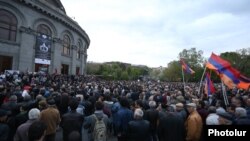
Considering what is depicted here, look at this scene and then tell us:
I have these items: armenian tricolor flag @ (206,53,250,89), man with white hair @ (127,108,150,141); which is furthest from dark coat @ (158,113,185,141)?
armenian tricolor flag @ (206,53,250,89)

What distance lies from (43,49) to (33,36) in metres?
1.91

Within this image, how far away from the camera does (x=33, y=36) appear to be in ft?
81.0

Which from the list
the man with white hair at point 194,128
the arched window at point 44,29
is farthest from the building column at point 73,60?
the man with white hair at point 194,128

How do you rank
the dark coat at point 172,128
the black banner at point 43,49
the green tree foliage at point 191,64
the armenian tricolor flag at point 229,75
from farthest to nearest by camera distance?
the green tree foliage at point 191,64, the black banner at point 43,49, the armenian tricolor flag at point 229,75, the dark coat at point 172,128

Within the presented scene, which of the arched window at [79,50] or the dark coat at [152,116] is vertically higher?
the arched window at [79,50]

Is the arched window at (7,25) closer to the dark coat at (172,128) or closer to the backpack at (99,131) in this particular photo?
the backpack at (99,131)

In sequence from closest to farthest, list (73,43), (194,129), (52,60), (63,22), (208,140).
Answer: (208,140) < (194,129) < (52,60) < (63,22) < (73,43)

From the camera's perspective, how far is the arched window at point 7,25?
22094mm

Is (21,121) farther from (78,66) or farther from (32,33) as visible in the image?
(78,66)

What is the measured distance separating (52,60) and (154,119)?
2388 cm

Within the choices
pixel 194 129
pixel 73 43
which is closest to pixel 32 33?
pixel 73 43

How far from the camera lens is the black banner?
82.1 ft

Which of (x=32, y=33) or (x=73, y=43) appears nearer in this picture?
(x=32, y=33)

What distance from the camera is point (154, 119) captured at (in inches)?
262
